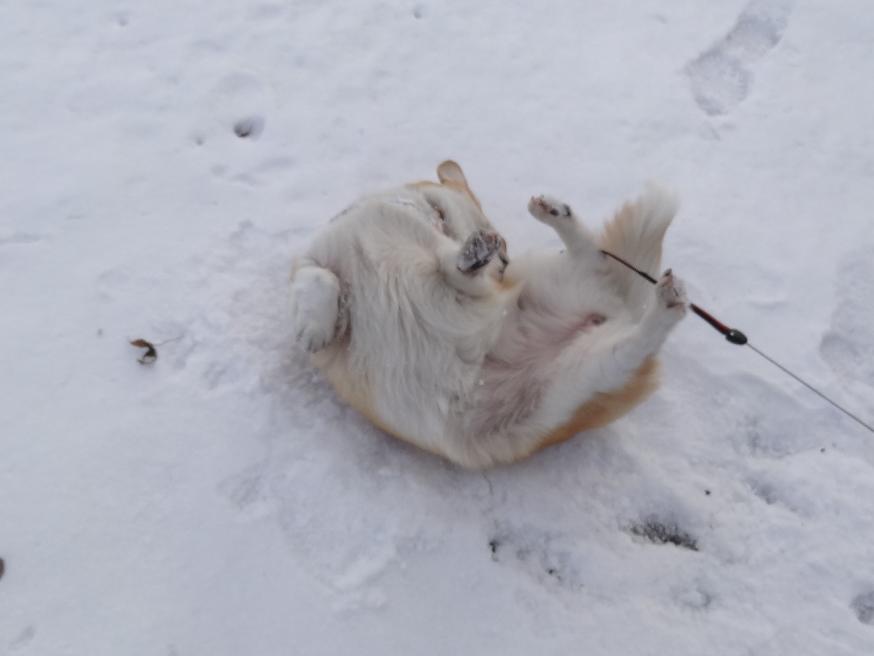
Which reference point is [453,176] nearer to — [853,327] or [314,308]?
[314,308]

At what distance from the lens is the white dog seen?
216 cm

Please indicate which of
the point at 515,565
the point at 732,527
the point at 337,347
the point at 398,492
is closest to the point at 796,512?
the point at 732,527

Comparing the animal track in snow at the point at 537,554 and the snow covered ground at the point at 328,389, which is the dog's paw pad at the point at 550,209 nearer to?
the snow covered ground at the point at 328,389

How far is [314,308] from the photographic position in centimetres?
213

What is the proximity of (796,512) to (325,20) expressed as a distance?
2.94 metres

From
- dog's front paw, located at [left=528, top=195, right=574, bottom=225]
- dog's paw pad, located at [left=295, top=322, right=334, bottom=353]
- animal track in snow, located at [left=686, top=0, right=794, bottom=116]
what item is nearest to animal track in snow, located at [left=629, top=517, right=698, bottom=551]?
dog's front paw, located at [left=528, top=195, right=574, bottom=225]

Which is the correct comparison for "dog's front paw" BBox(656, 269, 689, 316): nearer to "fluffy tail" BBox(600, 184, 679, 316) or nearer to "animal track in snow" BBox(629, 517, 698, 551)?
"fluffy tail" BBox(600, 184, 679, 316)

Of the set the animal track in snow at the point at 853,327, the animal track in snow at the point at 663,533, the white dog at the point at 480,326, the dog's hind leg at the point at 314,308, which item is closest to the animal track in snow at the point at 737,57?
the animal track in snow at the point at 853,327

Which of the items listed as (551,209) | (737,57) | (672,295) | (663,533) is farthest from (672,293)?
(737,57)

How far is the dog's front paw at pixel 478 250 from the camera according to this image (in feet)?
7.11

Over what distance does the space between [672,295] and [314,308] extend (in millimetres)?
1107

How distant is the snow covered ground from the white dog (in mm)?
172

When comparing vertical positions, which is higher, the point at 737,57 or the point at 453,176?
the point at 737,57

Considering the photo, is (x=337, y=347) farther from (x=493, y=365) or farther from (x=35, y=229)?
(x=35, y=229)
